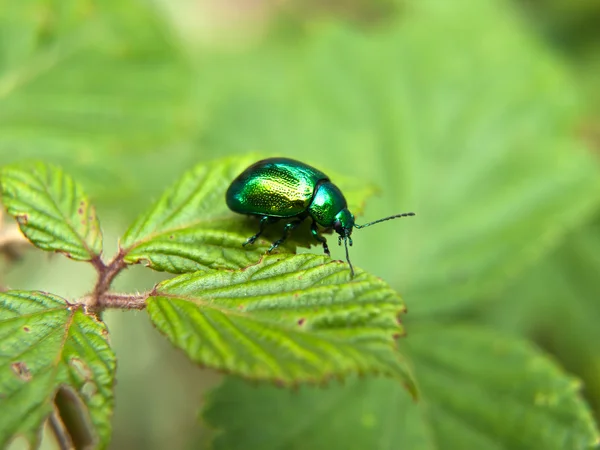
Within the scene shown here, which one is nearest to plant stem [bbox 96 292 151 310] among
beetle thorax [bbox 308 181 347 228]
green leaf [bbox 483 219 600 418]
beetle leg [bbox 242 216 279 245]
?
beetle leg [bbox 242 216 279 245]

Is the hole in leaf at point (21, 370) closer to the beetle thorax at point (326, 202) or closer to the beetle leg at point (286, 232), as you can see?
the beetle leg at point (286, 232)

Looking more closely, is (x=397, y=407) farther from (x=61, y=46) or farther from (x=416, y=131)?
(x=61, y=46)

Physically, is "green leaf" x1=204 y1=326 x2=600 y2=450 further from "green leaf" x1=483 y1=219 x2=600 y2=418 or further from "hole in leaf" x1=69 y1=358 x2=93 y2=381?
"green leaf" x1=483 y1=219 x2=600 y2=418

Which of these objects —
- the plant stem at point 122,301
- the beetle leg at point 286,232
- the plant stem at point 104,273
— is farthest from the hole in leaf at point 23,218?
the beetle leg at point 286,232

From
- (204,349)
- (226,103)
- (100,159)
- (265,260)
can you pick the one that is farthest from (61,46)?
(204,349)

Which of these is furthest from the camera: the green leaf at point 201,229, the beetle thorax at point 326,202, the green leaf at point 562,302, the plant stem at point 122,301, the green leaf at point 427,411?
the green leaf at point 562,302
